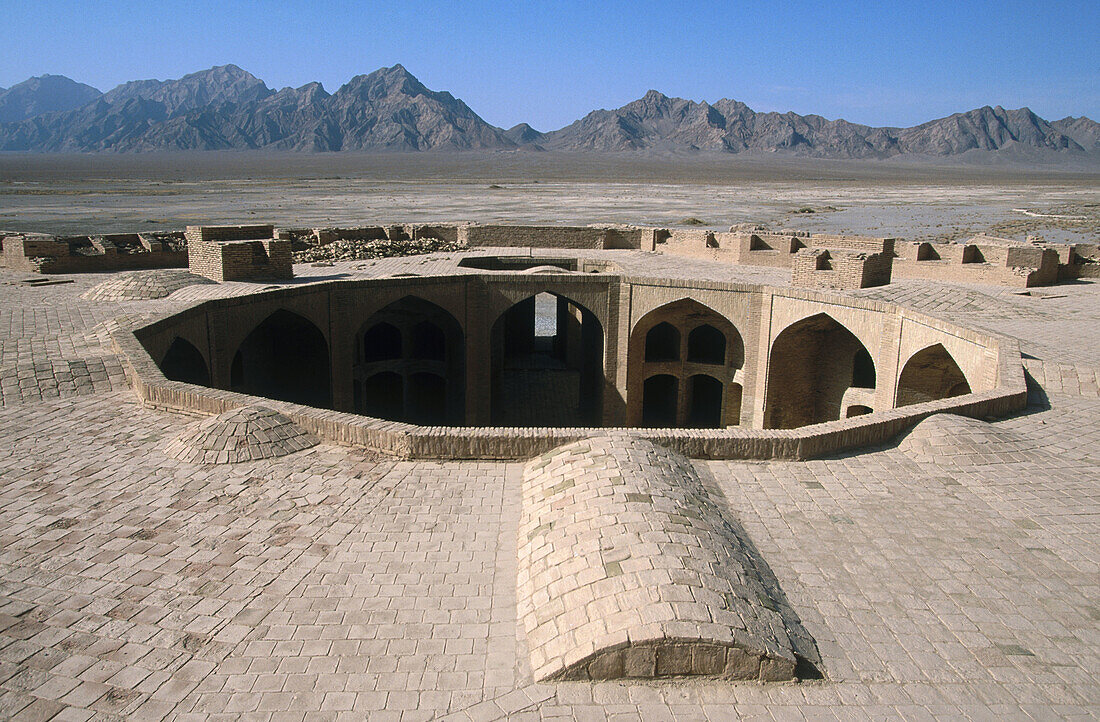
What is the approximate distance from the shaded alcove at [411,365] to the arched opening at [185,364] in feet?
14.5

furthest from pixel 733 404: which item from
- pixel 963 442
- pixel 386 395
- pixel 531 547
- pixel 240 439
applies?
pixel 531 547

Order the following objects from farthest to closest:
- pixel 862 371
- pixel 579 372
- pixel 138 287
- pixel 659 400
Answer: pixel 579 372
pixel 659 400
pixel 862 371
pixel 138 287

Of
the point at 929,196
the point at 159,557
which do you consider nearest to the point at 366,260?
the point at 159,557

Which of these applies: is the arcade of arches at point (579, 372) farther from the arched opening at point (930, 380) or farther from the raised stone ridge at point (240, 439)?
the raised stone ridge at point (240, 439)

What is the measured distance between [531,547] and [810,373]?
46.2 ft

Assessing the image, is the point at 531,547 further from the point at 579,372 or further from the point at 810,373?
the point at 579,372

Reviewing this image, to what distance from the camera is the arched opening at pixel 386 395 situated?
21.4m

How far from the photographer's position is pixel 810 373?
19.1 m

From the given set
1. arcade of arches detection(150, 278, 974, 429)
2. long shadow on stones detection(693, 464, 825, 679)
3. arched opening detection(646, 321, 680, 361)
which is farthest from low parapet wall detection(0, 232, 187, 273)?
long shadow on stones detection(693, 464, 825, 679)

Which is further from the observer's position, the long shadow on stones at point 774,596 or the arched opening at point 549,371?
the arched opening at point 549,371

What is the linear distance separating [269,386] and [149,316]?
563 centimetres

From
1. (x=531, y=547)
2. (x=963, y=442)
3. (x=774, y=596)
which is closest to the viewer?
(x=774, y=596)

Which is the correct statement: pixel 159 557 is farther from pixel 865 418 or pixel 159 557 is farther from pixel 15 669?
pixel 865 418

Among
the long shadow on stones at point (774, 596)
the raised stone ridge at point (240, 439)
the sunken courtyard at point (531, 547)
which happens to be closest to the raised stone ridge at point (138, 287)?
the sunken courtyard at point (531, 547)
